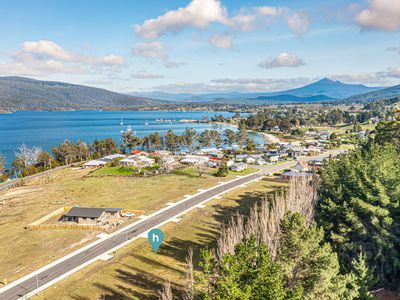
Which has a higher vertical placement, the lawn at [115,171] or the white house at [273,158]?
the white house at [273,158]

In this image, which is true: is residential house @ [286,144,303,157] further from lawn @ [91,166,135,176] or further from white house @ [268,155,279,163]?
lawn @ [91,166,135,176]

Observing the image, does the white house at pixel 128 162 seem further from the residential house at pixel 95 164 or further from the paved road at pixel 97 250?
the paved road at pixel 97 250

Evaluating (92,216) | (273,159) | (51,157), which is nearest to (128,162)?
(51,157)

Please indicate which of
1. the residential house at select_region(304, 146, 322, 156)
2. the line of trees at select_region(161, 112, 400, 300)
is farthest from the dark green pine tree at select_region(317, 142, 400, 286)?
the residential house at select_region(304, 146, 322, 156)

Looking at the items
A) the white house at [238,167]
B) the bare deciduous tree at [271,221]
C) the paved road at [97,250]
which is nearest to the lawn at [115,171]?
the white house at [238,167]

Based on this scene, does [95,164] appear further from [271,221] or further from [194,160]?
[271,221]

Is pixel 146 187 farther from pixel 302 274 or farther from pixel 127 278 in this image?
pixel 302 274

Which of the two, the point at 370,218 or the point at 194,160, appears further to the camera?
the point at 194,160
